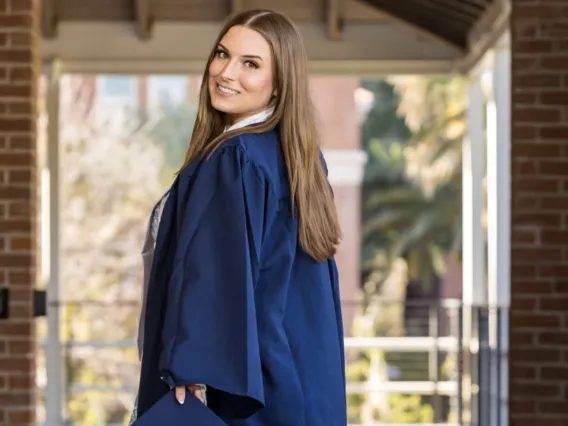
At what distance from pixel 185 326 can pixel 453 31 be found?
481 cm

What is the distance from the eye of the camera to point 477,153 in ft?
22.8

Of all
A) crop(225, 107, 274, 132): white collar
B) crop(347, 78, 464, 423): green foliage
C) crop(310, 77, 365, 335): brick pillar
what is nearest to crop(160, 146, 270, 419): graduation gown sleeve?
crop(225, 107, 274, 132): white collar

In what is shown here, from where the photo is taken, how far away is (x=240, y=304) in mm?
2121

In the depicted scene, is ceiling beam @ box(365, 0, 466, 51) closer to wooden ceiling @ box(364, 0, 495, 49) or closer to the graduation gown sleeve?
wooden ceiling @ box(364, 0, 495, 49)

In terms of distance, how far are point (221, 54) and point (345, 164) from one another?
66.7 ft

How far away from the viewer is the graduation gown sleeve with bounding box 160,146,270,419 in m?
2.09

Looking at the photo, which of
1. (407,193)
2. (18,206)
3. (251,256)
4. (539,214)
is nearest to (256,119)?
(251,256)

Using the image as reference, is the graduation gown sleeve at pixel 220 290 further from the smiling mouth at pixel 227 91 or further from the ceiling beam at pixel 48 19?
the ceiling beam at pixel 48 19

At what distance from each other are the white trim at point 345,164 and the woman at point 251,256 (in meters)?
20.1

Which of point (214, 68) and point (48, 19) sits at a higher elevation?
point (48, 19)

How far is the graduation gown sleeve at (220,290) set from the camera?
2.09m

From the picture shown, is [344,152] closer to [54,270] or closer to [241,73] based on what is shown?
[54,270]

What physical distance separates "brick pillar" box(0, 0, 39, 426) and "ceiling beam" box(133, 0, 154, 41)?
2.37 meters

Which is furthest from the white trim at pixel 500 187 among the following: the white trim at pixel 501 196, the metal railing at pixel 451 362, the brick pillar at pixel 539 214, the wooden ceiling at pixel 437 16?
the brick pillar at pixel 539 214
